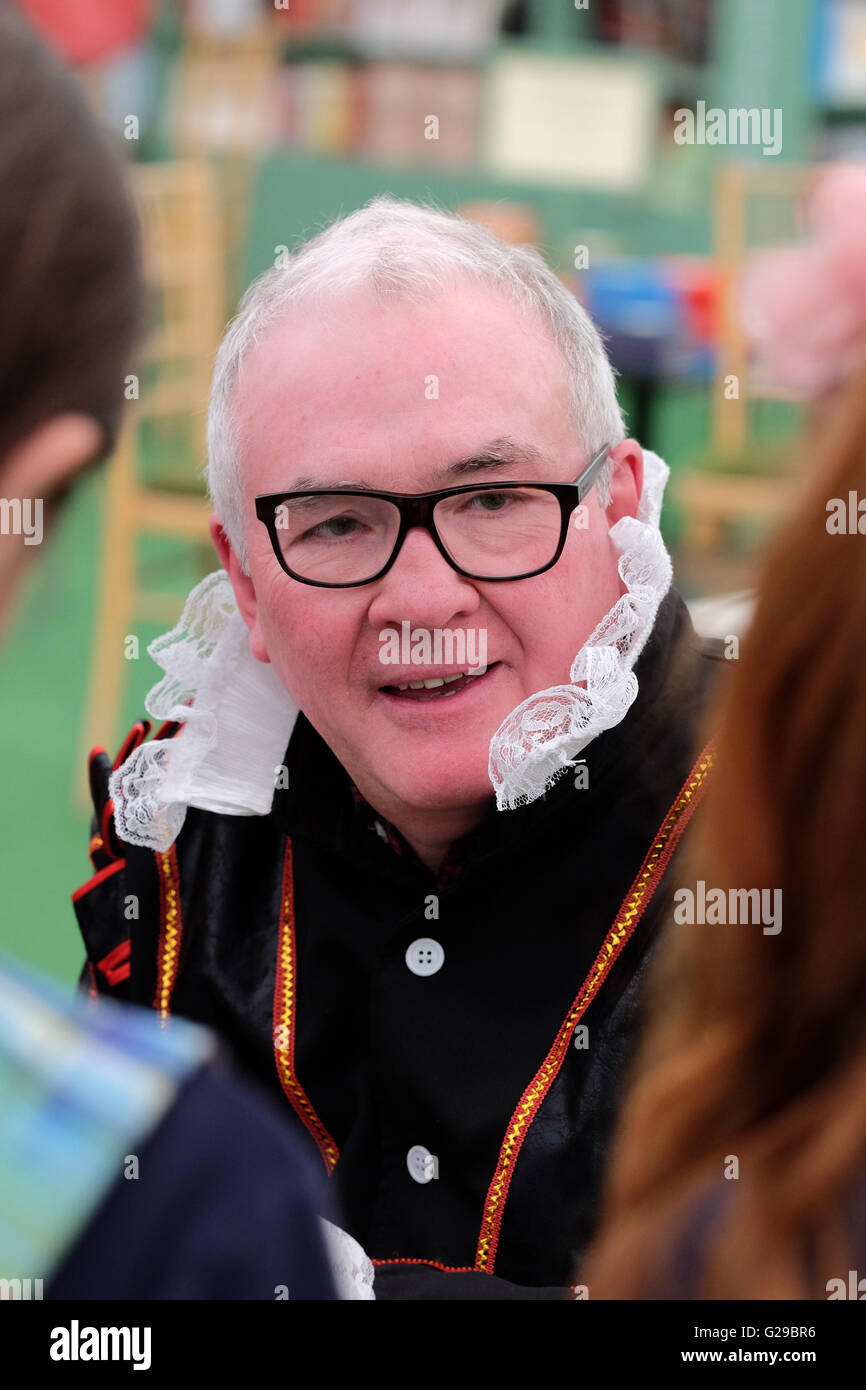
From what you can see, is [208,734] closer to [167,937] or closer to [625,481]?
[167,937]

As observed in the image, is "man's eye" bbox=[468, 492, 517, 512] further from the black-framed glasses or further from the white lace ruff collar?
the white lace ruff collar

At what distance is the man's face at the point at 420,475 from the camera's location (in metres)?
Result: 1.11

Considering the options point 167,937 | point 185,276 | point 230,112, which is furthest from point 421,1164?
point 230,112

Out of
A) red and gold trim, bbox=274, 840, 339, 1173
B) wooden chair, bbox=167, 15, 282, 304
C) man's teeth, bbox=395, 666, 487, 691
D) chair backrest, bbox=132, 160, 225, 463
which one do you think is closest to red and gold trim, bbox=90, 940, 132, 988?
red and gold trim, bbox=274, 840, 339, 1173

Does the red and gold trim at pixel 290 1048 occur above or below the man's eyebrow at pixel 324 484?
below

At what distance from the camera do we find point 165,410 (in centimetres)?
348

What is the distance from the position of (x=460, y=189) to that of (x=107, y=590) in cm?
278

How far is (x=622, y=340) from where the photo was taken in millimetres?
3953

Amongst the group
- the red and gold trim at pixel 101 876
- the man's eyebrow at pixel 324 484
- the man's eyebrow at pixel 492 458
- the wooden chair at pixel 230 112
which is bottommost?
the red and gold trim at pixel 101 876

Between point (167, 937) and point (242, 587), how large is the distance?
1.04ft

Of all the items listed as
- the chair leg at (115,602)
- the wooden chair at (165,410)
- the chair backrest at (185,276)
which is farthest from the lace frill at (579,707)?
the chair backrest at (185,276)

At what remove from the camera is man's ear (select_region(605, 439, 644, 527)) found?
1.22 metres

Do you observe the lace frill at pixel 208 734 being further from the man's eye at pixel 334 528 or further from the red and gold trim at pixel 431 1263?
the red and gold trim at pixel 431 1263

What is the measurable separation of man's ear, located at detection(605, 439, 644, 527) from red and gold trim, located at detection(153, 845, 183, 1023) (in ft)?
1.63
